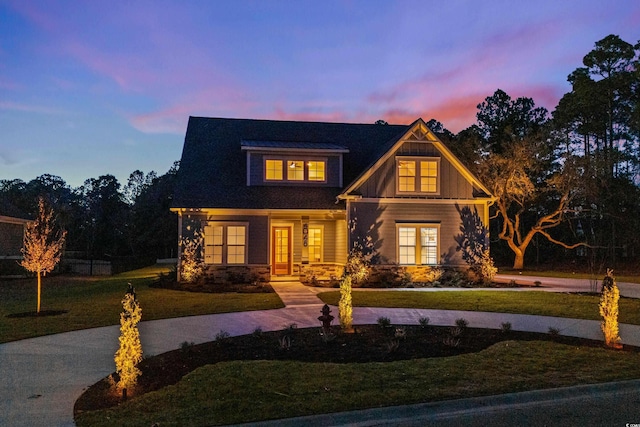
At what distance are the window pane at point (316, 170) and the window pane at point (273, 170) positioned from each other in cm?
130

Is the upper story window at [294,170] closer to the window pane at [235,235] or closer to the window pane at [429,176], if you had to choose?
the window pane at [235,235]

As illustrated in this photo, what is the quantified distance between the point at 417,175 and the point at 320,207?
13.6 ft

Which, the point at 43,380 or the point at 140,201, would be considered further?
the point at 140,201

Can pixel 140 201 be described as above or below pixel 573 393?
above

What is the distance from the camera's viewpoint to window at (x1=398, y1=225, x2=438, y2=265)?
20188 mm

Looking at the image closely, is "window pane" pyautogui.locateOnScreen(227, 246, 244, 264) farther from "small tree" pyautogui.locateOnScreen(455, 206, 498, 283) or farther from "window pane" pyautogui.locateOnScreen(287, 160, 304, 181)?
"small tree" pyautogui.locateOnScreen(455, 206, 498, 283)

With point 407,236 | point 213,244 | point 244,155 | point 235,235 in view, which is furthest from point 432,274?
point 244,155

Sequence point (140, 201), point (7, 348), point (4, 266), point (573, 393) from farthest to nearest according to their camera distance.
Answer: point (140, 201) → point (4, 266) → point (7, 348) → point (573, 393)

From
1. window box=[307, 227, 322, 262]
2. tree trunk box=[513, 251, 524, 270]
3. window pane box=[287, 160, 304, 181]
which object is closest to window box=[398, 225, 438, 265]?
window box=[307, 227, 322, 262]

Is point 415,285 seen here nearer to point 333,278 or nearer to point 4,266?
point 333,278

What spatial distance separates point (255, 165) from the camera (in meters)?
21.6

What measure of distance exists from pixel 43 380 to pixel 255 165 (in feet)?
50.7

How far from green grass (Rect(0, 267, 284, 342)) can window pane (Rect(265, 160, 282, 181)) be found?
21.6ft

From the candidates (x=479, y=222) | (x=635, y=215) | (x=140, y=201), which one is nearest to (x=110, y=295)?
(x=479, y=222)
